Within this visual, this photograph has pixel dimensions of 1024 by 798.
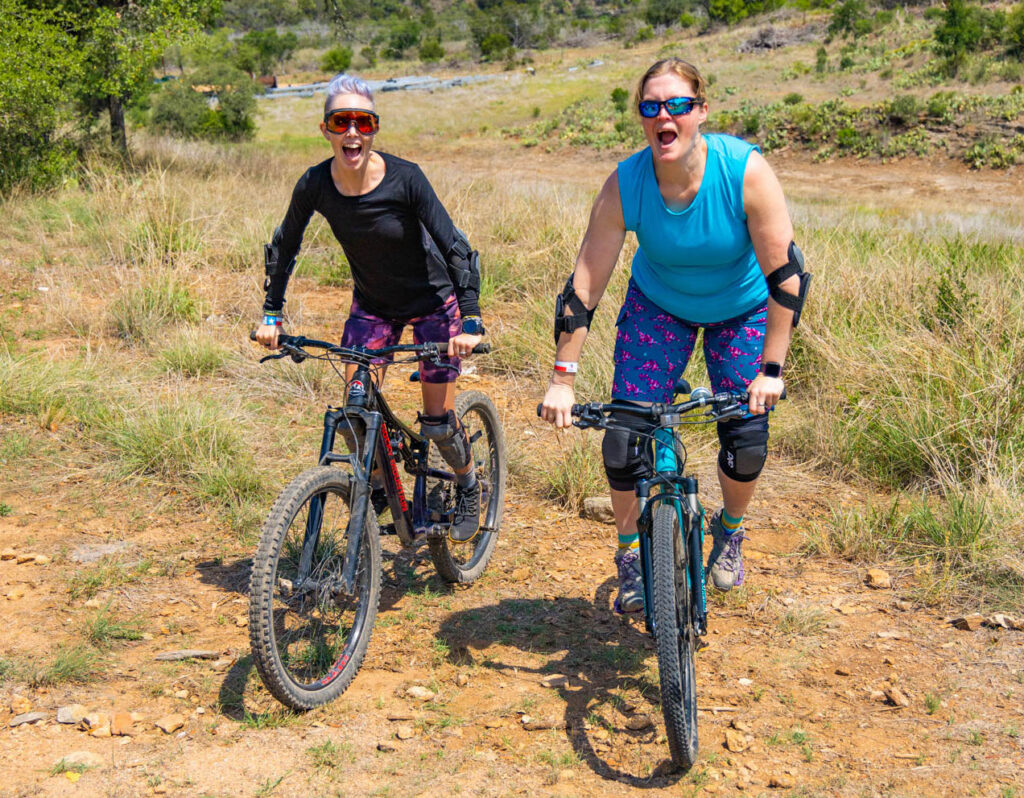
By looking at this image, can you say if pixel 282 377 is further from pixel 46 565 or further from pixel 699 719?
pixel 699 719

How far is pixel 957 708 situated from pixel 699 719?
955mm

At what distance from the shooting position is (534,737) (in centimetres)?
353

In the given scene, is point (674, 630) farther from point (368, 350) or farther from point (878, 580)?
point (878, 580)

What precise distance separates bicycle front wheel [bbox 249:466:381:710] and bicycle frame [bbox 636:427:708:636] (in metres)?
1.07

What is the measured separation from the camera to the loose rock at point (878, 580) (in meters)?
4.70

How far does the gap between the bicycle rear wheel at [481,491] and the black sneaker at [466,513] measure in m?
0.04

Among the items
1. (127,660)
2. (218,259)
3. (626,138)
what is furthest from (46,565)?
(626,138)

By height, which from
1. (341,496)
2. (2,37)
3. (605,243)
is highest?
(2,37)

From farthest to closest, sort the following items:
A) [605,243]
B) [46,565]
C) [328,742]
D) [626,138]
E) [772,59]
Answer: [772,59]
[626,138]
[46,565]
[605,243]
[328,742]

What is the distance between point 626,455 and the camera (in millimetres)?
3723


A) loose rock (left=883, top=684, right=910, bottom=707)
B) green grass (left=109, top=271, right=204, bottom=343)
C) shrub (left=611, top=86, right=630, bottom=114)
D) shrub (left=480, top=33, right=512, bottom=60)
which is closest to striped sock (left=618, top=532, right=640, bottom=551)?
loose rock (left=883, top=684, right=910, bottom=707)

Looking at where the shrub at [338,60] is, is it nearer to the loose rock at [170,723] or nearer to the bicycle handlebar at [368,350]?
the bicycle handlebar at [368,350]

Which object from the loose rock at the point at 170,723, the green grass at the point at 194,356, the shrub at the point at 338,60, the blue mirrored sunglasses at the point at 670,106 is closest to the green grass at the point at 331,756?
the loose rock at the point at 170,723

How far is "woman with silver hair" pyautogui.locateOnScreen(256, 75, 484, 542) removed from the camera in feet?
12.6
